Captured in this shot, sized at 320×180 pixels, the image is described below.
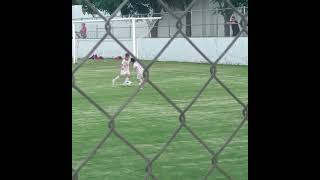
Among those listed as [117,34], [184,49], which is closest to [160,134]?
[184,49]

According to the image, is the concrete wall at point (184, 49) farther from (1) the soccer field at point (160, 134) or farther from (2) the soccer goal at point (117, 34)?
(1) the soccer field at point (160, 134)

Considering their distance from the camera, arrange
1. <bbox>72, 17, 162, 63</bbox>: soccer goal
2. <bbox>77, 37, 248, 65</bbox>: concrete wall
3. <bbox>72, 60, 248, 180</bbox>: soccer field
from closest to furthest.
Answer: <bbox>72, 60, 248, 180</bbox>: soccer field
<bbox>77, 37, 248, 65</bbox>: concrete wall
<bbox>72, 17, 162, 63</bbox>: soccer goal

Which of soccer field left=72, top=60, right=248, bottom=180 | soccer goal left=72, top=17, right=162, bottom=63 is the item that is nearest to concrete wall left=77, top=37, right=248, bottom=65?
soccer goal left=72, top=17, right=162, bottom=63

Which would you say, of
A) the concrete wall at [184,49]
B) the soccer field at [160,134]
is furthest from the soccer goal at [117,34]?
the soccer field at [160,134]

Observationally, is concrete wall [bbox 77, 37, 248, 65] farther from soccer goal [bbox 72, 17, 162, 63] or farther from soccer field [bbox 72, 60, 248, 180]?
soccer field [bbox 72, 60, 248, 180]

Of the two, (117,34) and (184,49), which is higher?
(117,34)

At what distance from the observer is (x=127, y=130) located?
17.3 ft

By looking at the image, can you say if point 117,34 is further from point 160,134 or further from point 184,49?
point 160,134

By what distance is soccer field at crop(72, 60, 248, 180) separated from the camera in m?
3.70

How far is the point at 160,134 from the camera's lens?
16.6 ft
